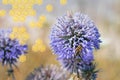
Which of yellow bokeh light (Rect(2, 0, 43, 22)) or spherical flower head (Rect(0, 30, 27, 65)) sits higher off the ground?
yellow bokeh light (Rect(2, 0, 43, 22))

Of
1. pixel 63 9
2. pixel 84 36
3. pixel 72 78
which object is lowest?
pixel 72 78

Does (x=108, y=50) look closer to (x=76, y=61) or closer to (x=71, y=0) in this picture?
(x=71, y=0)

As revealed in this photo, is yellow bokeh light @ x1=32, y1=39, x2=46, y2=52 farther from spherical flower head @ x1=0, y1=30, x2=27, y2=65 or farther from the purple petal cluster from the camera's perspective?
the purple petal cluster

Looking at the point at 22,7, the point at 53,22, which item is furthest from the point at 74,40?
the point at 53,22

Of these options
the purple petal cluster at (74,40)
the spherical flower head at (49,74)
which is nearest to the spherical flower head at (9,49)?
the spherical flower head at (49,74)

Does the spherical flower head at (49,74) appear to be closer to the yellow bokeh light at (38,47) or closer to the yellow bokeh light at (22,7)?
the yellow bokeh light at (22,7)

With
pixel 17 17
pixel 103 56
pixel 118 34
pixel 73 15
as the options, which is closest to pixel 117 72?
pixel 103 56

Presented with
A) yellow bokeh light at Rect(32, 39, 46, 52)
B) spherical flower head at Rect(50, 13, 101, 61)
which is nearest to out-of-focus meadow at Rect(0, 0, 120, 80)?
yellow bokeh light at Rect(32, 39, 46, 52)
